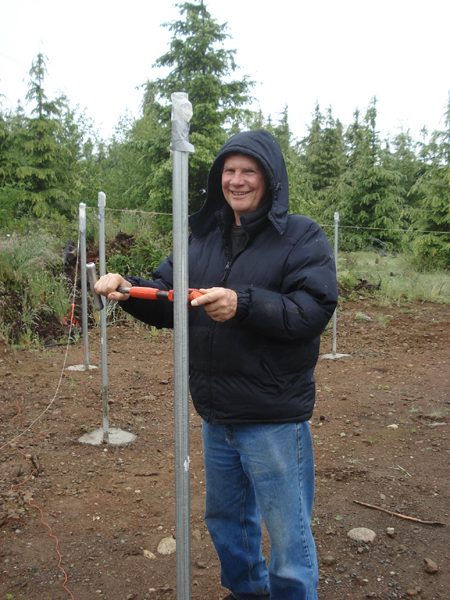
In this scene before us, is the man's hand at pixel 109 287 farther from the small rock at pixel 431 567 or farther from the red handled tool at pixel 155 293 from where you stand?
the small rock at pixel 431 567

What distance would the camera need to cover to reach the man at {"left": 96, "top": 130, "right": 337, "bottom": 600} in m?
1.71

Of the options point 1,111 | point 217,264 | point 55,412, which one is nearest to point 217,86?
point 1,111

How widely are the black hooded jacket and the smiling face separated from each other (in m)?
0.03

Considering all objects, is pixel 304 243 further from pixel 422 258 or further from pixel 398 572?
pixel 422 258

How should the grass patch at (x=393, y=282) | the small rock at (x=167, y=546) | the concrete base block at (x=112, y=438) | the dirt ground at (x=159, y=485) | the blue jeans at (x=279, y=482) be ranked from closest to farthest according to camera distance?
1. the blue jeans at (x=279, y=482)
2. the dirt ground at (x=159, y=485)
3. the small rock at (x=167, y=546)
4. the concrete base block at (x=112, y=438)
5. the grass patch at (x=393, y=282)

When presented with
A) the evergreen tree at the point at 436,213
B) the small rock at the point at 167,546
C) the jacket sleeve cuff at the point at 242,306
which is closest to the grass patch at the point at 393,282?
the evergreen tree at the point at 436,213

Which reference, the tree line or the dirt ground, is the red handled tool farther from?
the tree line

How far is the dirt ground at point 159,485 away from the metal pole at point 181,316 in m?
1.19

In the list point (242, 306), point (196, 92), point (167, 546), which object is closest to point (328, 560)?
point (167, 546)

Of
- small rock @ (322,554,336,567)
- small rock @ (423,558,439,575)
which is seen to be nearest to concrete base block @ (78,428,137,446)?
small rock @ (322,554,336,567)

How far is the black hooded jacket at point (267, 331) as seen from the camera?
1.68m

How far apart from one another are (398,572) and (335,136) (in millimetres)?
23547

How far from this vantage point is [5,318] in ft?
23.8

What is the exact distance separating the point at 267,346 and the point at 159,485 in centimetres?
202
